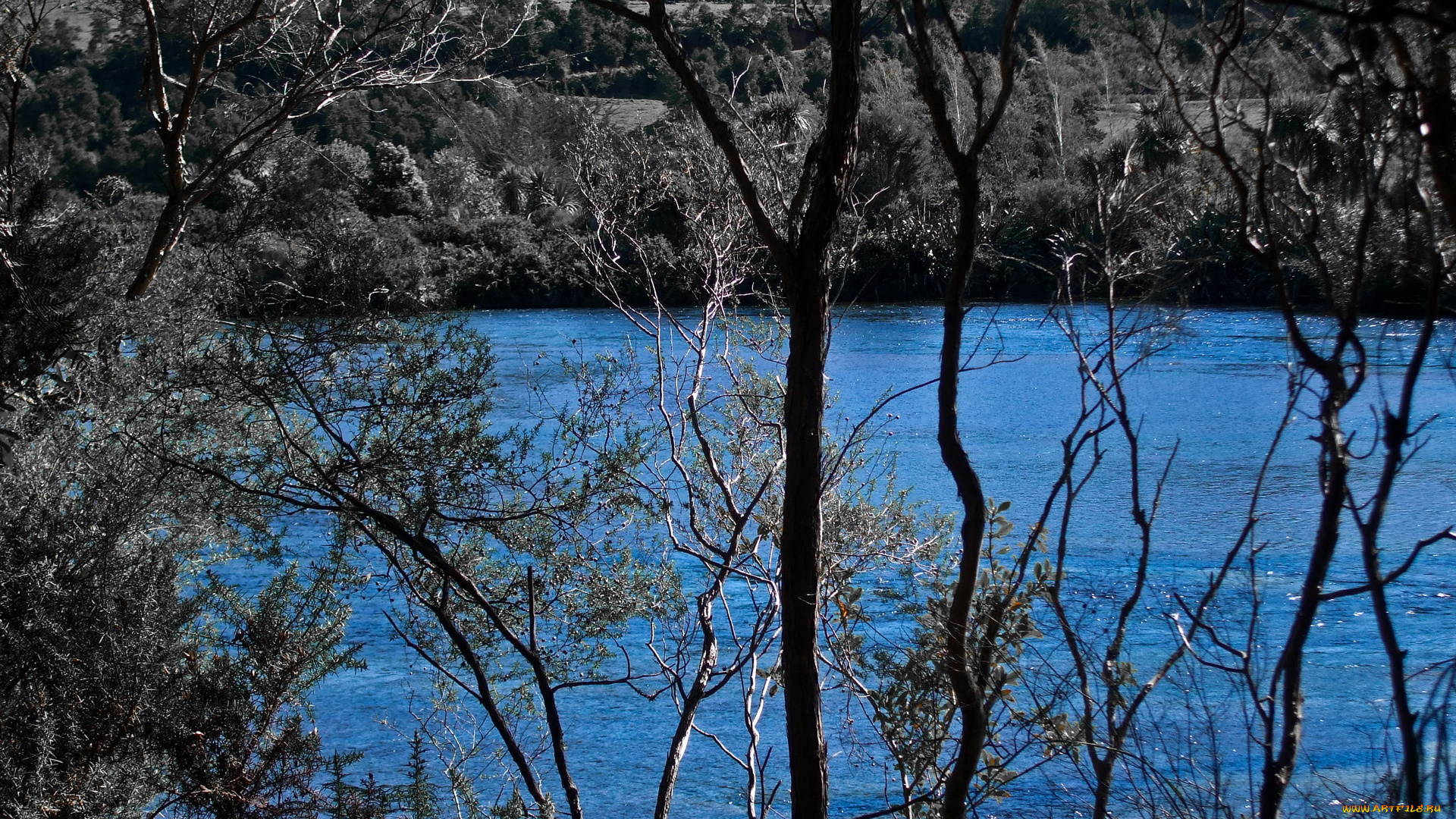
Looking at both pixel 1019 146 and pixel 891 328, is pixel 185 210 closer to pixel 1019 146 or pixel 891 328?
pixel 891 328

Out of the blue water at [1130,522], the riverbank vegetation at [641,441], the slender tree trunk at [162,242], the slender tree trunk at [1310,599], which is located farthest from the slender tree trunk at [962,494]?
the slender tree trunk at [162,242]

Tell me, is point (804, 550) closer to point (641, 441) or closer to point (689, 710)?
point (689, 710)

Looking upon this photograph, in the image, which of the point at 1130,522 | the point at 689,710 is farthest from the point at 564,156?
the point at 1130,522

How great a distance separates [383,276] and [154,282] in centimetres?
235

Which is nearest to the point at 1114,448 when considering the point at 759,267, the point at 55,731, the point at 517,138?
the point at 759,267

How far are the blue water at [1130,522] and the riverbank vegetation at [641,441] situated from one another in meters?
0.30

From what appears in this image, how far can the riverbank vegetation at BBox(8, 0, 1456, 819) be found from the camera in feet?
7.63

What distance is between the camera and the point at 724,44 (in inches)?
453

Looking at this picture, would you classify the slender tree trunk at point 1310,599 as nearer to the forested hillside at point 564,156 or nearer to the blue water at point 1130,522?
the blue water at point 1130,522

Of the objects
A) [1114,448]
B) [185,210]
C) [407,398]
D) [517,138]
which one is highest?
[517,138]

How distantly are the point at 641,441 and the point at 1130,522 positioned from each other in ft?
24.6

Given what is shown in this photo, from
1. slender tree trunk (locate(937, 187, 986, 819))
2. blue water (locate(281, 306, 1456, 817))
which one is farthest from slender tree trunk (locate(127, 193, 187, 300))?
slender tree trunk (locate(937, 187, 986, 819))

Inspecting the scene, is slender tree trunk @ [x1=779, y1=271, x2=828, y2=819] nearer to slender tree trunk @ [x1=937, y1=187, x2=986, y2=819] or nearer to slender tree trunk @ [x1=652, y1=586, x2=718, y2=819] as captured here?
slender tree trunk @ [x1=937, y1=187, x2=986, y2=819]

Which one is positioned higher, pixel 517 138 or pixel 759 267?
pixel 517 138
